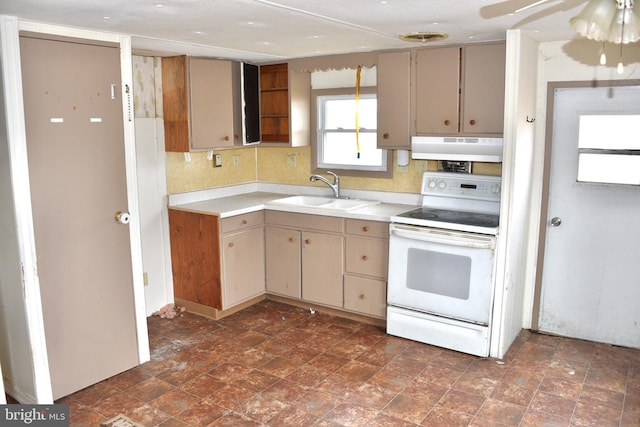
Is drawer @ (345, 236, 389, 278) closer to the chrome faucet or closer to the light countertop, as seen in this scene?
the light countertop

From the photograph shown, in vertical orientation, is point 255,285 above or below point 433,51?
below

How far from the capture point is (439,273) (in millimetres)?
3664

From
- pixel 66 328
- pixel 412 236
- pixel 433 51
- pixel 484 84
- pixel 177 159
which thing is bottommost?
pixel 66 328

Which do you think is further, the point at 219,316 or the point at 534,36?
the point at 219,316

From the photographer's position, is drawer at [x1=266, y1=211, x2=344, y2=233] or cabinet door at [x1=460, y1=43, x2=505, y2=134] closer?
cabinet door at [x1=460, y1=43, x2=505, y2=134]

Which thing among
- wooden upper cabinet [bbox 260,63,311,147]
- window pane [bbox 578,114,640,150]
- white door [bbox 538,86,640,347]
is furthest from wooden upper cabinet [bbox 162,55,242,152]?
window pane [bbox 578,114,640,150]

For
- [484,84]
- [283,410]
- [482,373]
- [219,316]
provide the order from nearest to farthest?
[283,410] < [482,373] < [484,84] < [219,316]

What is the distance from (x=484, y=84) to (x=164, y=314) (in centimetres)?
303

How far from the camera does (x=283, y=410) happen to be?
2.93 metres

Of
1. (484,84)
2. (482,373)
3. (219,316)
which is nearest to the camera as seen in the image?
(482,373)

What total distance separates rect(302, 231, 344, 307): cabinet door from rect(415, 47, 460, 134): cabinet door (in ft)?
3.68

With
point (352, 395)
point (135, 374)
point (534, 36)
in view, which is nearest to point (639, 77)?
point (534, 36)

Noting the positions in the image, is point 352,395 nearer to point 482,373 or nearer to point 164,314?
point 482,373

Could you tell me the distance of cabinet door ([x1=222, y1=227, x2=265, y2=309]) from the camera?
423cm
